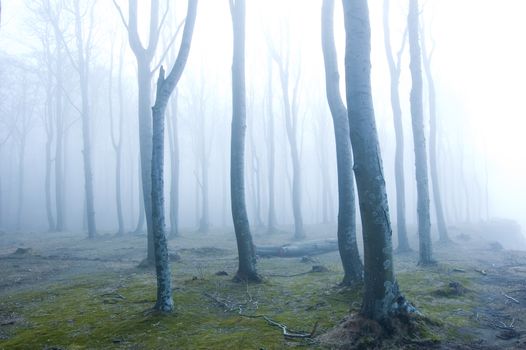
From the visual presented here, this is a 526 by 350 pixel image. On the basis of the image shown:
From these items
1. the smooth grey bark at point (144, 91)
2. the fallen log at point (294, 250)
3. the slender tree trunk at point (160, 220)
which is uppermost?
the smooth grey bark at point (144, 91)

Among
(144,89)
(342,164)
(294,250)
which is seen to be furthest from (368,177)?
(144,89)

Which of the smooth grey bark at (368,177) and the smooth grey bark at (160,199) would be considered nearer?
the smooth grey bark at (368,177)

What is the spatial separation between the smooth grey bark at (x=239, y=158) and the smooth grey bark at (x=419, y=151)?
18.1ft

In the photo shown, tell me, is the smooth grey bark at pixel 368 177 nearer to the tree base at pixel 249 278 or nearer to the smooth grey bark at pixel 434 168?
the tree base at pixel 249 278

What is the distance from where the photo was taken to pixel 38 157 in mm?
61344

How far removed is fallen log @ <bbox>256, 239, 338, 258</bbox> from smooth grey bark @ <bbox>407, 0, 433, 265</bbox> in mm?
4835

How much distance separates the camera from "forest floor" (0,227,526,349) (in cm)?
537

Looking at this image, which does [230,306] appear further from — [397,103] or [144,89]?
[397,103]

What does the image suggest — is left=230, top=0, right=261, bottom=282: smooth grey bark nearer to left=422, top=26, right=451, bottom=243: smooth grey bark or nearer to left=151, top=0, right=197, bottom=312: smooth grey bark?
left=151, top=0, right=197, bottom=312: smooth grey bark

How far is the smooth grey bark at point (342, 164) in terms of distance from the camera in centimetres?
811

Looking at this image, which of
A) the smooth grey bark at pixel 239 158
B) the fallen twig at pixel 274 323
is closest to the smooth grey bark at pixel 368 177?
the fallen twig at pixel 274 323

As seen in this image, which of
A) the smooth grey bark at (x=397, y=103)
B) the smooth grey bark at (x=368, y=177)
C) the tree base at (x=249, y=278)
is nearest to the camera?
the smooth grey bark at (x=368, y=177)

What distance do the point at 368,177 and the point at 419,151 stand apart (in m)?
7.82

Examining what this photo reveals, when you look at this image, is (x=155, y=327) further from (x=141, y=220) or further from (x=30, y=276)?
(x=141, y=220)
